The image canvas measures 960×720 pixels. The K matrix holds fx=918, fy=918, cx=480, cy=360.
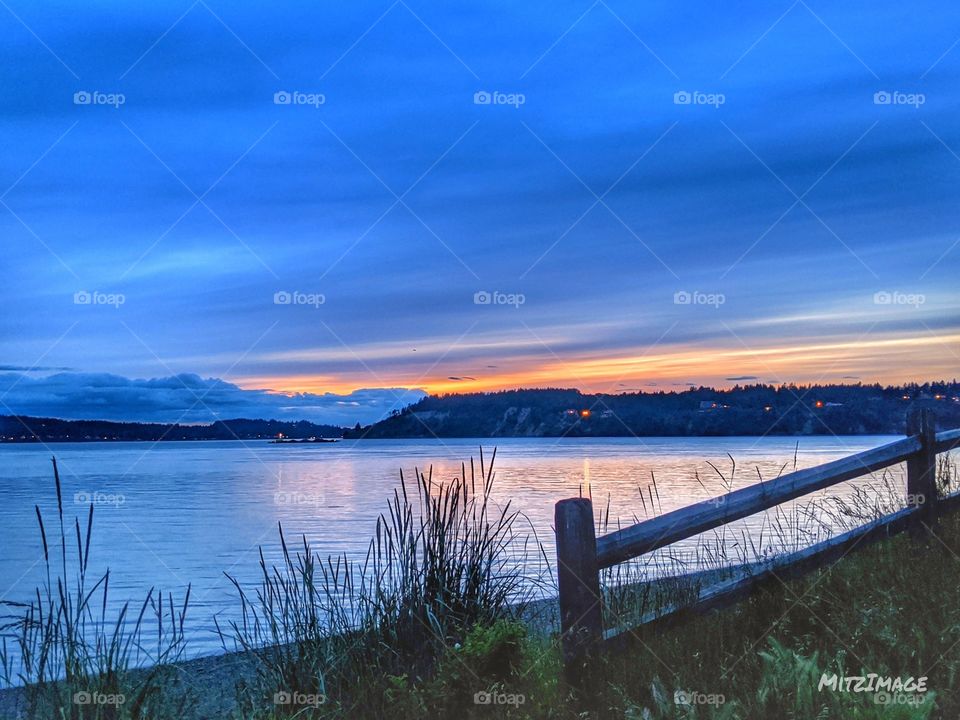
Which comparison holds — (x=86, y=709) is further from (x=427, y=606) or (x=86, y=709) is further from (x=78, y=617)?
(x=427, y=606)

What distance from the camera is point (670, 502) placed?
26.5 metres

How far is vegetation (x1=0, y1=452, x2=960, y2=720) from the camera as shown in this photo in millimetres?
5105

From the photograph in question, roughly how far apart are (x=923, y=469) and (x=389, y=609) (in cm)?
563

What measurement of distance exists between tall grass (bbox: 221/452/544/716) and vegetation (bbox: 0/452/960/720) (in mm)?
12

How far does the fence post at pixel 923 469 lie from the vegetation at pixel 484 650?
1.65m

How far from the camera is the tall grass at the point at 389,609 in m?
5.85

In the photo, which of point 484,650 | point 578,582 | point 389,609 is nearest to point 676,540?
point 578,582

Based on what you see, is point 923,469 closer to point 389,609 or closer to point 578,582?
point 578,582

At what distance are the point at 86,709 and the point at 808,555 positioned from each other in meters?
5.24

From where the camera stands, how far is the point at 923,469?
349 inches

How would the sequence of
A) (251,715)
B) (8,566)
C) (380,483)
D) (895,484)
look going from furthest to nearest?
(380,483)
(8,566)
(895,484)
(251,715)

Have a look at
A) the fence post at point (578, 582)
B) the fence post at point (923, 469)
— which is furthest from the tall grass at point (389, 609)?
the fence post at point (923, 469)

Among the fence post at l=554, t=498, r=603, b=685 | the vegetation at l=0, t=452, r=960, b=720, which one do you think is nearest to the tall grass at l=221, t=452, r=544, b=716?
the vegetation at l=0, t=452, r=960, b=720

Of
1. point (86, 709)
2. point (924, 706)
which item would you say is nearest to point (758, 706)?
point (924, 706)
